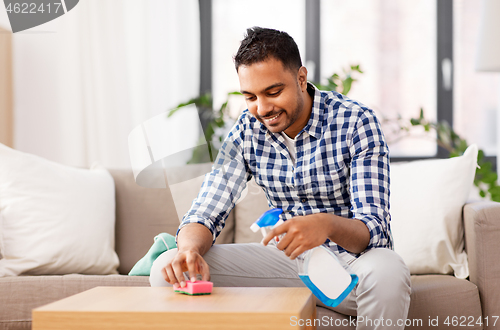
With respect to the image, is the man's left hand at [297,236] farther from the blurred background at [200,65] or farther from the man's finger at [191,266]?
the blurred background at [200,65]

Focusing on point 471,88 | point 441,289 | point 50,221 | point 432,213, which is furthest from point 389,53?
point 50,221

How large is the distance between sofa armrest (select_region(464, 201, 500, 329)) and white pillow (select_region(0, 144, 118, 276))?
1.14 metres

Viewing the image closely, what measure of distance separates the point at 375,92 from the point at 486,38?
81cm

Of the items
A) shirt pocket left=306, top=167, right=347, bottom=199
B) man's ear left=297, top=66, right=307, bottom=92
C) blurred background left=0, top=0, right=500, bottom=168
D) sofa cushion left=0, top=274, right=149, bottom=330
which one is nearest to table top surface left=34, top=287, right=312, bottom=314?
shirt pocket left=306, top=167, right=347, bottom=199

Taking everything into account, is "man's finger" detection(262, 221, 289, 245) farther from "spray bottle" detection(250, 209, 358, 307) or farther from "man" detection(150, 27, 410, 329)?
"man" detection(150, 27, 410, 329)

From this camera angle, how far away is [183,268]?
3.13 feet

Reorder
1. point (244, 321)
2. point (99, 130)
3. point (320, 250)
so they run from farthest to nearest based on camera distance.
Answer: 1. point (99, 130)
2. point (320, 250)
3. point (244, 321)

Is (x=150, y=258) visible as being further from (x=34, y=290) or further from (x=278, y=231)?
(x=278, y=231)

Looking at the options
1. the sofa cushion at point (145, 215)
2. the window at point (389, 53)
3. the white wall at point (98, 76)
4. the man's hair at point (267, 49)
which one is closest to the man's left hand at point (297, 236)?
the man's hair at point (267, 49)

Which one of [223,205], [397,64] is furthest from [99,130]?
[397,64]

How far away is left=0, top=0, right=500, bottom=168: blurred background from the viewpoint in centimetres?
239

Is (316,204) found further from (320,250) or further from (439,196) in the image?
(439,196)

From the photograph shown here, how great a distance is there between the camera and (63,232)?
1.51 meters

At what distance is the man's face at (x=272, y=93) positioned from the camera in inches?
44.9
